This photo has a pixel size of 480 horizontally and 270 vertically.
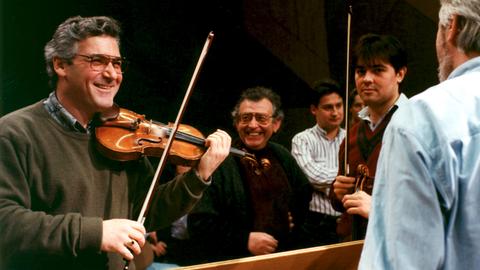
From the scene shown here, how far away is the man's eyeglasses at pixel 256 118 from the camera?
2.12 meters

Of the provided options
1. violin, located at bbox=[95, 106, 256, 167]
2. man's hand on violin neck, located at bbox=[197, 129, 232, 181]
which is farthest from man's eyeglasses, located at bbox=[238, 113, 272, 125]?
violin, located at bbox=[95, 106, 256, 167]

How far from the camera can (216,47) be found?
2.05 m

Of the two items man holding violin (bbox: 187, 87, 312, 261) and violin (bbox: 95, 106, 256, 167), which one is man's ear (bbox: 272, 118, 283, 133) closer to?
man holding violin (bbox: 187, 87, 312, 261)

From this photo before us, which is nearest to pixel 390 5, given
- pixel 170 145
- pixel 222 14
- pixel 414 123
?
pixel 222 14

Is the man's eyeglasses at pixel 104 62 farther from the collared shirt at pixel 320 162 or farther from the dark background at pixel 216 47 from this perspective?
the collared shirt at pixel 320 162

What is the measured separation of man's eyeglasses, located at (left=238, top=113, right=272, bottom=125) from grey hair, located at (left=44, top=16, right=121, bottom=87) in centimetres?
60

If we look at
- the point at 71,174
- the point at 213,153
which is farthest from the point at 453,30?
the point at 71,174

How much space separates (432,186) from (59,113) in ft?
3.24

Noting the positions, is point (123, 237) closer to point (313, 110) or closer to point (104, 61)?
point (104, 61)

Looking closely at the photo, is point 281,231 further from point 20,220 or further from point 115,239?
point 20,220

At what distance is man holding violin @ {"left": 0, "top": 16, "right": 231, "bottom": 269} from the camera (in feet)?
5.23

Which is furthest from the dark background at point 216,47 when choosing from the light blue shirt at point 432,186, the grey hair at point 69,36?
the light blue shirt at point 432,186

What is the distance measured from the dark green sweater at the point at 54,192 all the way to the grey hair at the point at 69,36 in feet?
0.43

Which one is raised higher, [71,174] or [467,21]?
[467,21]
